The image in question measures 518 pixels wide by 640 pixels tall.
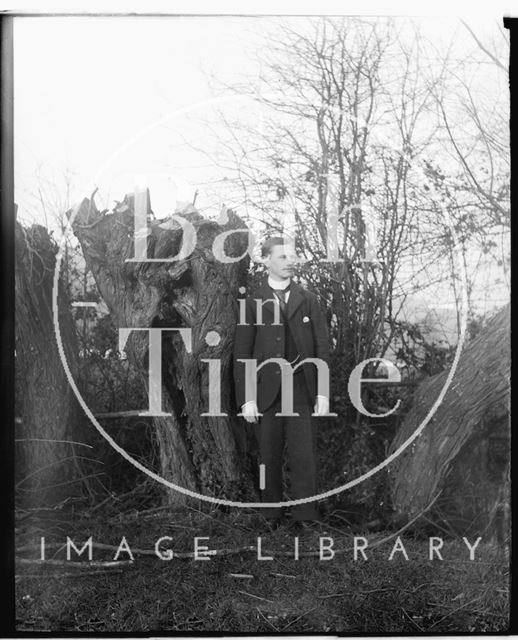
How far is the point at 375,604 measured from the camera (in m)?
3.77

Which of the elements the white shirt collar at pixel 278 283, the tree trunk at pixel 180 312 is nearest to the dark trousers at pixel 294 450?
the tree trunk at pixel 180 312

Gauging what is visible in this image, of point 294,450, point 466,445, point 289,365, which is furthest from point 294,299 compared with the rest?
point 466,445

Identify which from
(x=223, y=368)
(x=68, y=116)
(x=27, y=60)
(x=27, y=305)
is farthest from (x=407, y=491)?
(x=27, y=60)

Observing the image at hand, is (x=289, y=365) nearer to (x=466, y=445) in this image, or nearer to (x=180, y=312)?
(x=180, y=312)

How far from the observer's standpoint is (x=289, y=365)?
3.81 m

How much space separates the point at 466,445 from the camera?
3838mm

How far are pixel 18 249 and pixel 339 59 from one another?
1.74m

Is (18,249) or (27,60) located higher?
(27,60)

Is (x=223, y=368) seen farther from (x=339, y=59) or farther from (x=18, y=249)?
(x=339, y=59)

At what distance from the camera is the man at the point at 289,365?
3.80 m

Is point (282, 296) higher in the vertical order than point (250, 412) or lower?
higher

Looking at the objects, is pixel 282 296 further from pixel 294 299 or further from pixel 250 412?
pixel 250 412

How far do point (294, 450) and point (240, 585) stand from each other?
67 centimetres

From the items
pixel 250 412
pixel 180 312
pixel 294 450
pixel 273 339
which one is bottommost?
pixel 294 450
